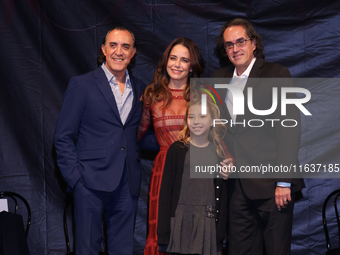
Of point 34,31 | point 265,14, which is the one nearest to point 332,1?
point 265,14

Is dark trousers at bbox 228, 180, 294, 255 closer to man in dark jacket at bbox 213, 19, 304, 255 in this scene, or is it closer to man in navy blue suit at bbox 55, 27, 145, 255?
man in dark jacket at bbox 213, 19, 304, 255

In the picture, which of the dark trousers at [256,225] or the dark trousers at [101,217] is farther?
the dark trousers at [101,217]

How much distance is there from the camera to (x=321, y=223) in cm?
332

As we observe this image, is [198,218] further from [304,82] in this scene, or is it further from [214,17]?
[214,17]

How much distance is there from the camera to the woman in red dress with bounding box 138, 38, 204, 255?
2803 millimetres

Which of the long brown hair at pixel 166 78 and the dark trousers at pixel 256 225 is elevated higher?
the long brown hair at pixel 166 78

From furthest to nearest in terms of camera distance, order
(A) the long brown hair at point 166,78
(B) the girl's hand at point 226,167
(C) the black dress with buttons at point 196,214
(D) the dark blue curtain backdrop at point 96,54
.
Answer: (D) the dark blue curtain backdrop at point 96,54
(A) the long brown hair at point 166,78
(B) the girl's hand at point 226,167
(C) the black dress with buttons at point 196,214

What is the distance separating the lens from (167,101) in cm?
289

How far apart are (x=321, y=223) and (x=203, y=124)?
151 cm

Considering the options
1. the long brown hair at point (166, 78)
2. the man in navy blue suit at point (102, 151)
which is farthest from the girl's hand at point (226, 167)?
the man in navy blue suit at point (102, 151)

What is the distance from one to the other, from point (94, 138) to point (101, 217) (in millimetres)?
604

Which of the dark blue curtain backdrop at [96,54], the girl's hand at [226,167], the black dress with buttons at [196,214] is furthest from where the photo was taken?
the dark blue curtain backdrop at [96,54]

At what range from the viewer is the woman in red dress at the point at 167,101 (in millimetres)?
2803

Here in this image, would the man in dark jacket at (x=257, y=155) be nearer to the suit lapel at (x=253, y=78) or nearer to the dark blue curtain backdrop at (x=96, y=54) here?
the suit lapel at (x=253, y=78)
